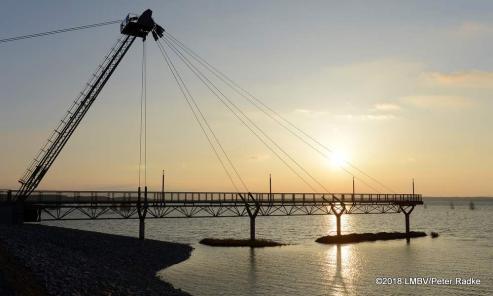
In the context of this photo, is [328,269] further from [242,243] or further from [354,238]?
[354,238]

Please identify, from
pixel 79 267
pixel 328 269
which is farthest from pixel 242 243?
pixel 79 267

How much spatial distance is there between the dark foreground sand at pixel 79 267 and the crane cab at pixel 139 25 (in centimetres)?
2395

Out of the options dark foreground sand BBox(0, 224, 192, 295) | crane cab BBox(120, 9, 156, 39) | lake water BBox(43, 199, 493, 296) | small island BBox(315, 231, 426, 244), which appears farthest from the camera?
small island BBox(315, 231, 426, 244)

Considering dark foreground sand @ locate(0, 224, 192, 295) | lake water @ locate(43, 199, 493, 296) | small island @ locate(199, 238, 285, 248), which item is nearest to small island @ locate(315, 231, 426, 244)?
lake water @ locate(43, 199, 493, 296)

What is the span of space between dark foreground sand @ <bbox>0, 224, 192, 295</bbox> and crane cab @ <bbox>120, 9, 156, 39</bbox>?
24.0 m

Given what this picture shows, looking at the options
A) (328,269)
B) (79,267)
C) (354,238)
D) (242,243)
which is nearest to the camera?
(79,267)

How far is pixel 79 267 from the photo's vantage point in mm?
29438

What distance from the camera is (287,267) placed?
45062 mm

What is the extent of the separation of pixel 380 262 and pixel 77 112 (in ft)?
129

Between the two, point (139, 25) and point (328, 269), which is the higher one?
point (139, 25)

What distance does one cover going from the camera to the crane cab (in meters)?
54.4

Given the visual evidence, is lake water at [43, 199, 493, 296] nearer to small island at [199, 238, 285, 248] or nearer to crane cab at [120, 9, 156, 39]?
small island at [199, 238, 285, 248]

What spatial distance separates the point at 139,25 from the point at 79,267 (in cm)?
3342

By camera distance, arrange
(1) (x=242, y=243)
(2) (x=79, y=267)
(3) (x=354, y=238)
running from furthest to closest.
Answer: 1. (3) (x=354, y=238)
2. (1) (x=242, y=243)
3. (2) (x=79, y=267)
